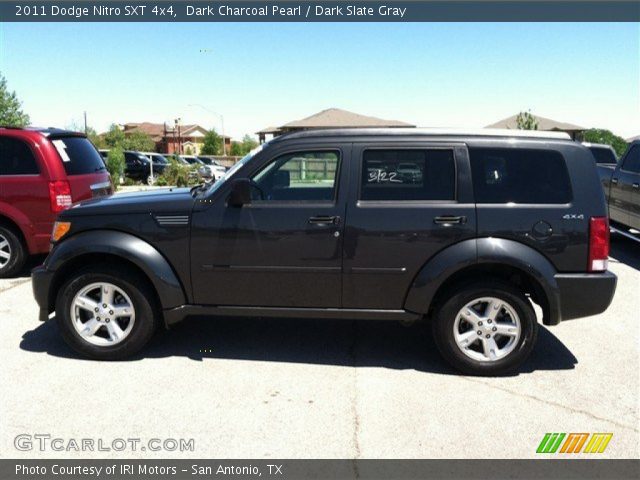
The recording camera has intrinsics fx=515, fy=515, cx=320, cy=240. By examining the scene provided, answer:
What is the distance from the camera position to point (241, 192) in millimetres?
3971

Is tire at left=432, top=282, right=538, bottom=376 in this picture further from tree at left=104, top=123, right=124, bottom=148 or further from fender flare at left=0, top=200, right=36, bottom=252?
tree at left=104, top=123, right=124, bottom=148

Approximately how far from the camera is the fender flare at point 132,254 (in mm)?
4082

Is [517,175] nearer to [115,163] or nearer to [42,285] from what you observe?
[42,285]

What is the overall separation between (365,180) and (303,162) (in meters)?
0.54

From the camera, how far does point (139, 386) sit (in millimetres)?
3816

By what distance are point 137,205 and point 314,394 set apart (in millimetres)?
2081

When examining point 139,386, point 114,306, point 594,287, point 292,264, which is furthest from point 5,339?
point 594,287

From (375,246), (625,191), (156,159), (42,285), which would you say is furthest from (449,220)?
(156,159)

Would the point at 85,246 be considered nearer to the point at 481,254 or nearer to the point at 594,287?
the point at 481,254

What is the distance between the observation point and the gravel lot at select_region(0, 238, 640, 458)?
124 inches

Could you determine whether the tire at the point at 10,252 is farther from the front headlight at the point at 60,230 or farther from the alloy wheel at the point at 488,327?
the alloy wheel at the point at 488,327

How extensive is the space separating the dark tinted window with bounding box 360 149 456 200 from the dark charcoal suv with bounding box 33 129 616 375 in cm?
1

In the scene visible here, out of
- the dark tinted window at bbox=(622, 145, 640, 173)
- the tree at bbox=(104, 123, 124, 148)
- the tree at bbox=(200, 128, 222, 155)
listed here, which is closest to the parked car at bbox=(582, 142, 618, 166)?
the dark tinted window at bbox=(622, 145, 640, 173)

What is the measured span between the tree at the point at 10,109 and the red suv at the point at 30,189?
20.1 m
